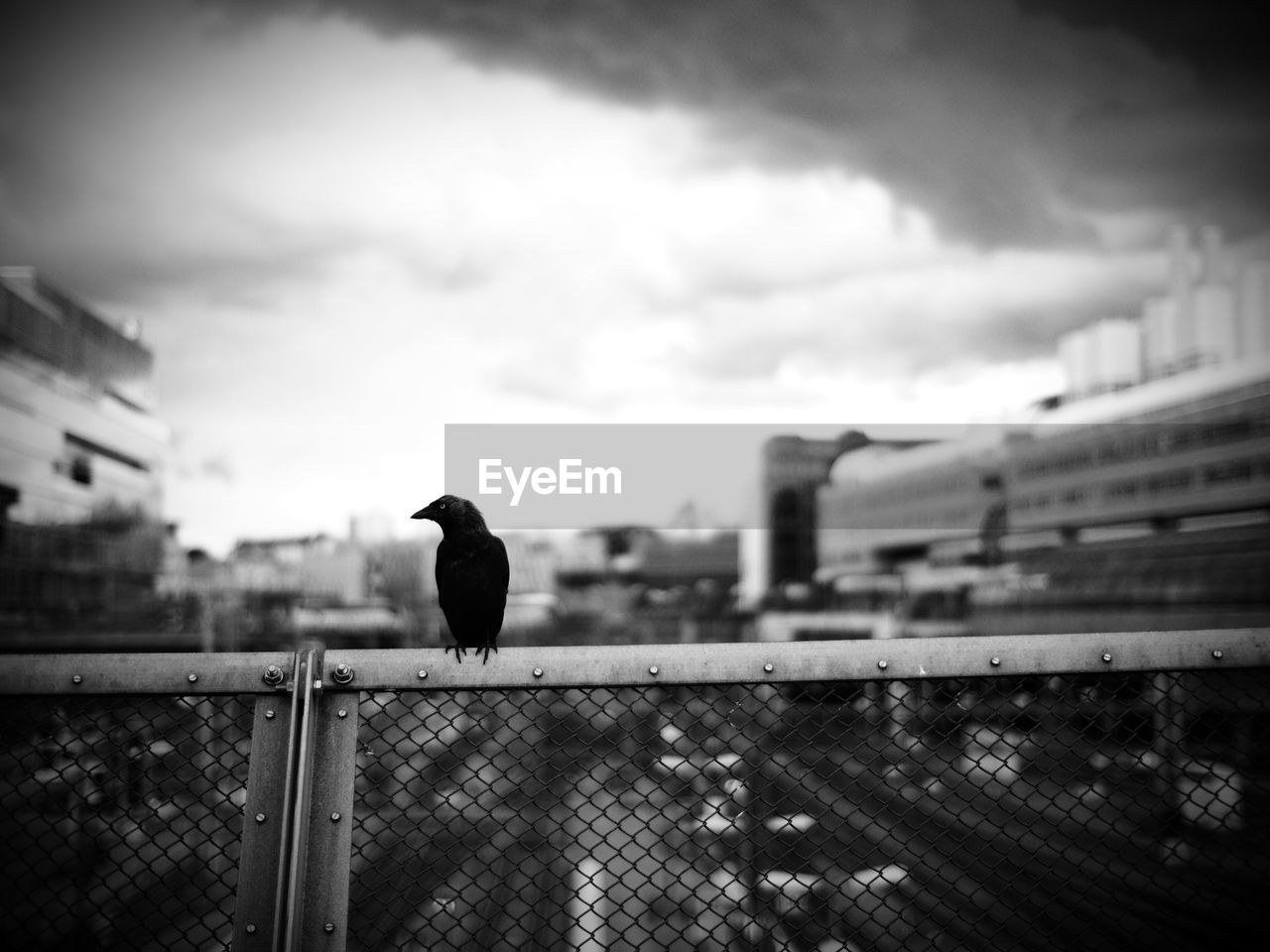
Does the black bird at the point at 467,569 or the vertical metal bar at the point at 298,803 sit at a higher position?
the black bird at the point at 467,569

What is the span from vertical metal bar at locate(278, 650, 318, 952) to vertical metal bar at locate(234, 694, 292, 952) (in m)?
0.02

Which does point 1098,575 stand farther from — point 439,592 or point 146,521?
point 146,521

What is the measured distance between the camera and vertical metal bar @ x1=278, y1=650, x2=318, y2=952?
188 centimetres

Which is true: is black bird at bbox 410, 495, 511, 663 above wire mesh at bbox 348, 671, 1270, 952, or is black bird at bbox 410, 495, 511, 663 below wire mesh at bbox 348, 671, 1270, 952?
above

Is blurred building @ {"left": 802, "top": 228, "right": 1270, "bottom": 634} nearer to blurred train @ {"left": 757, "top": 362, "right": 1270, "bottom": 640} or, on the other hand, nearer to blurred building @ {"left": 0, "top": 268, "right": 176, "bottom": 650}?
blurred train @ {"left": 757, "top": 362, "right": 1270, "bottom": 640}

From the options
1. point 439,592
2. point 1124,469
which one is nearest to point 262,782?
point 439,592

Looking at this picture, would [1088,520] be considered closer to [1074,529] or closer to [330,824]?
[1074,529]

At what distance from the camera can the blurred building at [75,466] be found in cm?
4653

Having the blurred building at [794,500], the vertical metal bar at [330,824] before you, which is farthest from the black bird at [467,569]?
the blurred building at [794,500]

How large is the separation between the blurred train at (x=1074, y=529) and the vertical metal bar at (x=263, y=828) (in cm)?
2147

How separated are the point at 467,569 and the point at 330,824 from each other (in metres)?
1.55

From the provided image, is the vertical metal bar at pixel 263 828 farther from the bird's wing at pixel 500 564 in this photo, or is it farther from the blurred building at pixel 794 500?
the blurred building at pixel 794 500

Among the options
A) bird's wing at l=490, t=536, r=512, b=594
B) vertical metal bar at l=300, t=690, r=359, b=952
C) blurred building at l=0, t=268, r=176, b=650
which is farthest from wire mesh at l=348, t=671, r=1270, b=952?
blurred building at l=0, t=268, r=176, b=650

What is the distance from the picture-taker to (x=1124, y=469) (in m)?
60.2
